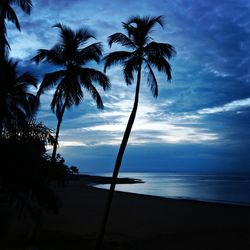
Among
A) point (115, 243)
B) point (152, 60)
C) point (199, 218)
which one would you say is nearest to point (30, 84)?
point (152, 60)

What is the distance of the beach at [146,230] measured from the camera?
15062 mm

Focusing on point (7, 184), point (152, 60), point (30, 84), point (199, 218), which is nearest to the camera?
point (7, 184)

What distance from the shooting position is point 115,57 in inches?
539

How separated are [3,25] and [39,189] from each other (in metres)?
6.25

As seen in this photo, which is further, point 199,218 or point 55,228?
point 199,218

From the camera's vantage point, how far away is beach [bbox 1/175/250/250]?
1506 cm

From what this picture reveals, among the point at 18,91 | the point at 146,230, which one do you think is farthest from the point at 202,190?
the point at 18,91

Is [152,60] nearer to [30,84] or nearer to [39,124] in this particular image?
[39,124]

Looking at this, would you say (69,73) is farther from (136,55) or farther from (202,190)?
(202,190)

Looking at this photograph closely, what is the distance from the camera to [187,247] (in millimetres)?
15094

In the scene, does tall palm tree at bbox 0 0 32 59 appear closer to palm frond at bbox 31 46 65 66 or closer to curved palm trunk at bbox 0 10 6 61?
curved palm trunk at bbox 0 10 6 61

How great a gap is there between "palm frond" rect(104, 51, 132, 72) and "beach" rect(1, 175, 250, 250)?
311 inches

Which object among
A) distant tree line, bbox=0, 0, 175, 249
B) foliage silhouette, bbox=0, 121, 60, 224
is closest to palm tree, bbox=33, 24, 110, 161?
A: distant tree line, bbox=0, 0, 175, 249

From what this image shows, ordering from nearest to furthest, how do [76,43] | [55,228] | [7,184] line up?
[7,184], [76,43], [55,228]
